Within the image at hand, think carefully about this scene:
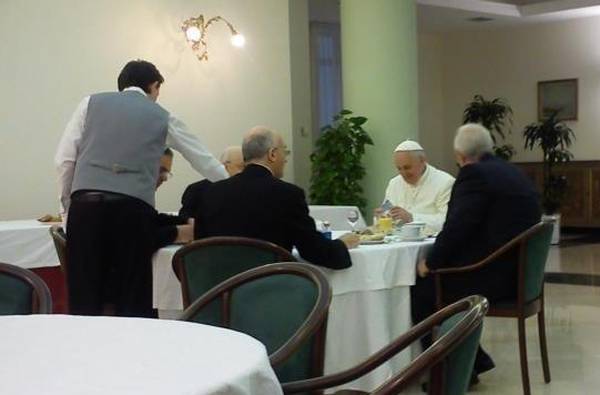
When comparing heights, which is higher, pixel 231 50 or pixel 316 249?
pixel 231 50

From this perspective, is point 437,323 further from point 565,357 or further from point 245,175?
point 565,357

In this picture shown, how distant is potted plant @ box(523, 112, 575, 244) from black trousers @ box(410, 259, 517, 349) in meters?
7.95

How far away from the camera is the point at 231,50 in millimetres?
8250

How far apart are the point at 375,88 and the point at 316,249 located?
522cm

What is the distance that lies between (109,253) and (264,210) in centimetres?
69

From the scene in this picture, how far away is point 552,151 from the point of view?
39.7 ft

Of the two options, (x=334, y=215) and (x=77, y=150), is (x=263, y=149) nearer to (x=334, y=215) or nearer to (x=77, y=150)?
(x=77, y=150)

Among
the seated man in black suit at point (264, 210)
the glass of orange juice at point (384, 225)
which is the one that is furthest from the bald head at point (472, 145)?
the seated man in black suit at point (264, 210)

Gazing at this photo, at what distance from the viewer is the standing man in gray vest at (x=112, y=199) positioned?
3428 mm

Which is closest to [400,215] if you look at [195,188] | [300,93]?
[195,188]

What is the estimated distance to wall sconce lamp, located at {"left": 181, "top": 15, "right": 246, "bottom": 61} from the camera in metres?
7.89

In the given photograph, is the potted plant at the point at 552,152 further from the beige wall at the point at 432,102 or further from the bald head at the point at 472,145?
the bald head at the point at 472,145

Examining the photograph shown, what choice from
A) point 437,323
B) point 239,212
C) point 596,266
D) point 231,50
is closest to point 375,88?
point 231,50

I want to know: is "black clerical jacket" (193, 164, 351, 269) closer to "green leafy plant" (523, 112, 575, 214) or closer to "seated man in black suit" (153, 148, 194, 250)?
"seated man in black suit" (153, 148, 194, 250)
